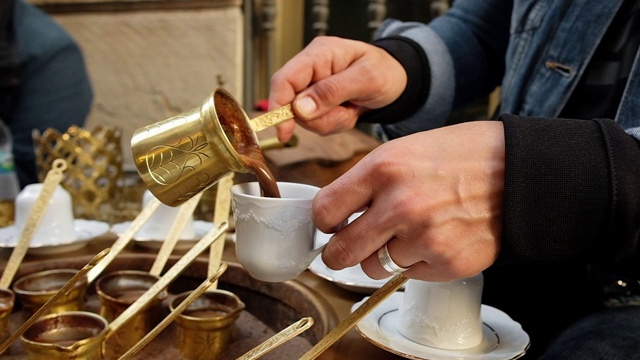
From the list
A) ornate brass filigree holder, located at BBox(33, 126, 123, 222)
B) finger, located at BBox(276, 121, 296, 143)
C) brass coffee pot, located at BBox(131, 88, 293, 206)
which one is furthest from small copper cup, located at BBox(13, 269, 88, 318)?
ornate brass filigree holder, located at BBox(33, 126, 123, 222)

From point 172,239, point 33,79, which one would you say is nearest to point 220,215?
point 172,239

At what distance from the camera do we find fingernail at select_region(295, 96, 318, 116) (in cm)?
100

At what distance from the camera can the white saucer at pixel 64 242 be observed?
111 cm

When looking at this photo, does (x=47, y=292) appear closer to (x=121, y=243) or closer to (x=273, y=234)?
(x=121, y=243)

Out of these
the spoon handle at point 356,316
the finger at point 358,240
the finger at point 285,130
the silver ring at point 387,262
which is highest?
the finger at point 358,240

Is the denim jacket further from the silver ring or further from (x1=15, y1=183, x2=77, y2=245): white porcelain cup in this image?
(x1=15, y1=183, x2=77, y2=245): white porcelain cup

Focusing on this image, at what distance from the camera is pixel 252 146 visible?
2.56 ft

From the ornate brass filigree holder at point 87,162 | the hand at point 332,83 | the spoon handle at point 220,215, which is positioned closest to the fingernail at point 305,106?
the hand at point 332,83

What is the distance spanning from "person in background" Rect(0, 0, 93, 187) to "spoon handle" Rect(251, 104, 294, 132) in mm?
1736

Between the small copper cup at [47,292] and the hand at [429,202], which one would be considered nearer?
the hand at [429,202]

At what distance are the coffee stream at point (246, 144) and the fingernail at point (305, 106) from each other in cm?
23

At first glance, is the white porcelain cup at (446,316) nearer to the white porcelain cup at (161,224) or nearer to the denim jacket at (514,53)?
the denim jacket at (514,53)

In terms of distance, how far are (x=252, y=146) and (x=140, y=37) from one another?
224cm

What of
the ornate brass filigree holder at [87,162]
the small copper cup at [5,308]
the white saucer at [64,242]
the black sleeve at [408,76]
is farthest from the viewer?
the ornate brass filigree holder at [87,162]
